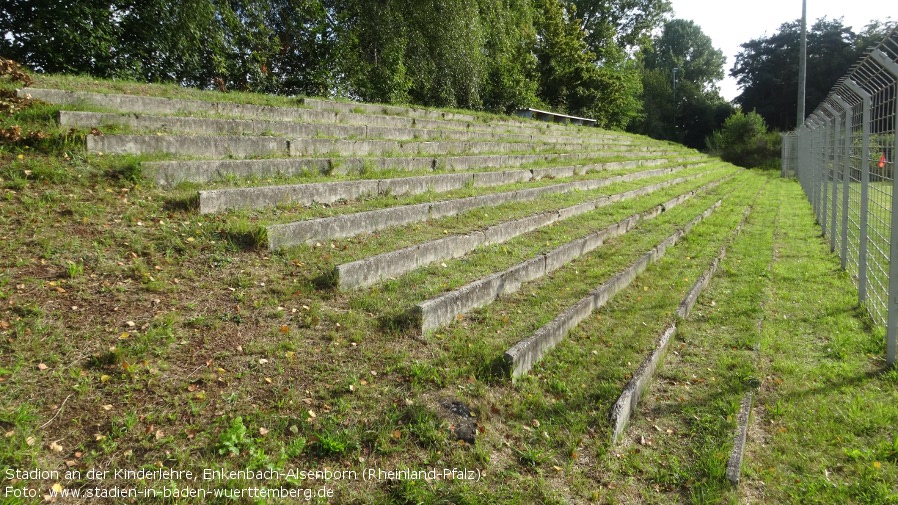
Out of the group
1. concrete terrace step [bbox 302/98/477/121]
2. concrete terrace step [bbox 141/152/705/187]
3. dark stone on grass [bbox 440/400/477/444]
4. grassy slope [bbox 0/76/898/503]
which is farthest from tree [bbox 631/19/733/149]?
dark stone on grass [bbox 440/400/477/444]

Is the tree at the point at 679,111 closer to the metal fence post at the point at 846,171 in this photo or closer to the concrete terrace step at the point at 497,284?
the metal fence post at the point at 846,171

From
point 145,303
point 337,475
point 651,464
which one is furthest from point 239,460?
point 651,464

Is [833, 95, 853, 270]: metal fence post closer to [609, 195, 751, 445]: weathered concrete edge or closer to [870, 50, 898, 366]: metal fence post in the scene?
[870, 50, 898, 366]: metal fence post

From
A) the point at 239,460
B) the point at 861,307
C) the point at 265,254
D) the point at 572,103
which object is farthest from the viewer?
the point at 572,103

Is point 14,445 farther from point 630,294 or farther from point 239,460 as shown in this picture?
point 630,294

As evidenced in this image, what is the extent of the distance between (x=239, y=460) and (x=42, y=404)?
103cm

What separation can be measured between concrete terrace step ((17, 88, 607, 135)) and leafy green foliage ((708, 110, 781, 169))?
3175 cm

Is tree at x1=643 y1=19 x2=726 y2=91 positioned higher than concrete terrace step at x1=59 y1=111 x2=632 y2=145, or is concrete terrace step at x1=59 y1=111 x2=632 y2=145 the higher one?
tree at x1=643 y1=19 x2=726 y2=91

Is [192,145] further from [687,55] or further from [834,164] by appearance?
[687,55]

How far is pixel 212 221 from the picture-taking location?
16.1ft

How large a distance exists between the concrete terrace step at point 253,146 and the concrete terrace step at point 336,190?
3.87 feet

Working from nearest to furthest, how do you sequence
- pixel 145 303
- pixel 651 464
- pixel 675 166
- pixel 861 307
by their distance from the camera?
pixel 651 464
pixel 145 303
pixel 861 307
pixel 675 166

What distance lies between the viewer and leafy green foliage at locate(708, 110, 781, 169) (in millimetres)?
35812

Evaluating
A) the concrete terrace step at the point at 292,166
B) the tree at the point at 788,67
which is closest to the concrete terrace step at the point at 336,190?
the concrete terrace step at the point at 292,166
